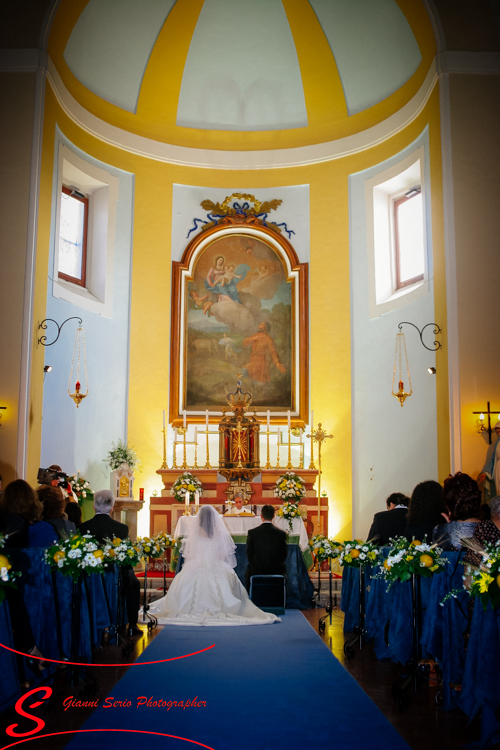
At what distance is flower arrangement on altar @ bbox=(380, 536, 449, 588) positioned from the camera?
4758mm

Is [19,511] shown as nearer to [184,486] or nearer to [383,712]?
[383,712]

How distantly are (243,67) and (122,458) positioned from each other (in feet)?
28.2

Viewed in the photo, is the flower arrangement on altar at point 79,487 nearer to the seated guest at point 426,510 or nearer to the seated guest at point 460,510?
the seated guest at point 426,510

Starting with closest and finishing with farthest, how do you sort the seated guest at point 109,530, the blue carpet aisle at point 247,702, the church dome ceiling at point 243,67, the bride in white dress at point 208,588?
1. the blue carpet aisle at point 247,702
2. the seated guest at point 109,530
3. the bride in white dress at point 208,588
4. the church dome ceiling at point 243,67

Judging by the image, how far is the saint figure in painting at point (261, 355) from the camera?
567 inches

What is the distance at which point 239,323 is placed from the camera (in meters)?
14.6

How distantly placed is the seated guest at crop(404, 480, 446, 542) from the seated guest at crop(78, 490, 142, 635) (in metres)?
2.98

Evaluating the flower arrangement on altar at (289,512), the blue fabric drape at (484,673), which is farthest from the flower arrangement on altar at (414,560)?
the flower arrangement on altar at (289,512)

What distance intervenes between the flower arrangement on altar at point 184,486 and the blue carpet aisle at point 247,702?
537 cm

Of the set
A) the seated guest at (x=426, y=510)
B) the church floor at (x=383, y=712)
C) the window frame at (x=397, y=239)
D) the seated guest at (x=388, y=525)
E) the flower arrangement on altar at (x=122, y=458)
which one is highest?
the window frame at (x=397, y=239)

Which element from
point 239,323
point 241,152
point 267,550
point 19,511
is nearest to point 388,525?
point 267,550

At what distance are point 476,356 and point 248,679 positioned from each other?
6.48 meters

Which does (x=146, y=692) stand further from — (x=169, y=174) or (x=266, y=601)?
(x=169, y=174)

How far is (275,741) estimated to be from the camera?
395 cm
